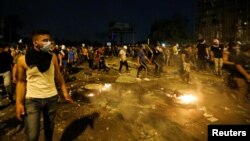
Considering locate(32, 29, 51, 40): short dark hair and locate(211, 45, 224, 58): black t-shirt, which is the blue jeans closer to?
locate(32, 29, 51, 40): short dark hair

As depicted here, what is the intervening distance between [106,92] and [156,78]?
499cm

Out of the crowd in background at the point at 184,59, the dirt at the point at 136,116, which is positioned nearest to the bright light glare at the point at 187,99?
the dirt at the point at 136,116

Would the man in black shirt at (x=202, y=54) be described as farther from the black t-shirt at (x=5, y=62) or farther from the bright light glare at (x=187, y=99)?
the black t-shirt at (x=5, y=62)

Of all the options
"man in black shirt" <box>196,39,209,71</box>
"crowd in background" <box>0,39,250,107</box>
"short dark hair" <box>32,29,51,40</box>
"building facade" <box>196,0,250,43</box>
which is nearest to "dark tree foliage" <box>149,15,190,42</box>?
"building facade" <box>196,0,250,43</box>

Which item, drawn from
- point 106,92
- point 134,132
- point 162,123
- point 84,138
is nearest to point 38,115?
point 84,138

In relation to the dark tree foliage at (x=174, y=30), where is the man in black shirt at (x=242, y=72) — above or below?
below

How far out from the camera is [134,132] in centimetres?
670

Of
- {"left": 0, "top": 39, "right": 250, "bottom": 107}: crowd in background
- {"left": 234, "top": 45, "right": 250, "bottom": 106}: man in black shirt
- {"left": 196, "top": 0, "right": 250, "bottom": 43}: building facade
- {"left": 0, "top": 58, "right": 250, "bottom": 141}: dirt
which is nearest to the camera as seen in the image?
{"left": 0, "top": 58, "right": 250, "bottom": 141}: dirt

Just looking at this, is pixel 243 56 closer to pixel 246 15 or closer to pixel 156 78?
pixel 156 78

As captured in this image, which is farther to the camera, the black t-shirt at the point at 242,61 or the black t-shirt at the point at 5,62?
the black t-shirt at the point at 5,62

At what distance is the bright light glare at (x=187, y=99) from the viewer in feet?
31.4

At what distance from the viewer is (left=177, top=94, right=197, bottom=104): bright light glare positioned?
31.4 feet

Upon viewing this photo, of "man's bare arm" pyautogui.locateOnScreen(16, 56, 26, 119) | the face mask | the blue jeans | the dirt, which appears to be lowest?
the dirt

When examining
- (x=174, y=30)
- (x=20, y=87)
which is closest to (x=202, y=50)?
(x=20, y=87)
